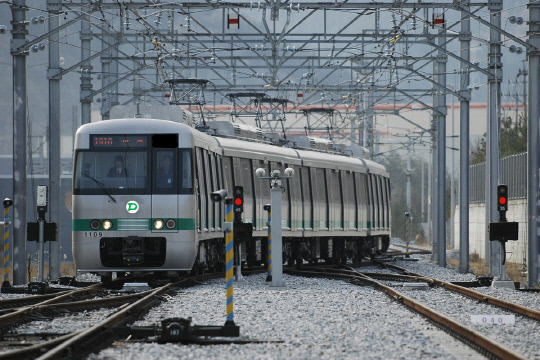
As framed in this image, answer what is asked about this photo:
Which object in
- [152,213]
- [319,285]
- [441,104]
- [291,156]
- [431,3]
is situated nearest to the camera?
[152,213]

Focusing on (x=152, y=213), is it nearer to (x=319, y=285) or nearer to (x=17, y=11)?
(x=319, y=285)

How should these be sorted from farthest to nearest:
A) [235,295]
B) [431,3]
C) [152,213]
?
[431,3]
[152,213]
[235,295]

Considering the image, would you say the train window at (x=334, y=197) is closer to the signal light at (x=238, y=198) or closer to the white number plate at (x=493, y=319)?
the signal light at (x=238, y=198)

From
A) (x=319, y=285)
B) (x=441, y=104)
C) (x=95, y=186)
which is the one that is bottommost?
(x=319, y=285)

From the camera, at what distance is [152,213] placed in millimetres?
21328

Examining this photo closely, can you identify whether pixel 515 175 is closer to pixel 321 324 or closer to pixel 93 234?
pixel 93 234

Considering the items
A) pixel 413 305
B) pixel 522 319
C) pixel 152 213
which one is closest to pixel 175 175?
pixel 152 213

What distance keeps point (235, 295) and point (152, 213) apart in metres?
2.64

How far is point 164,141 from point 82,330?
9243mm

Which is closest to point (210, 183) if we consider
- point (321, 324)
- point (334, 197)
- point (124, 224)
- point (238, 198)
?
point (238, 198)

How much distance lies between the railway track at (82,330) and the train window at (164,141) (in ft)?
8.13

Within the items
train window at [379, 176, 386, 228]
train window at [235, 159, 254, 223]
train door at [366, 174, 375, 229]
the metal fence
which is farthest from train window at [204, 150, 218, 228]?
the metal fence

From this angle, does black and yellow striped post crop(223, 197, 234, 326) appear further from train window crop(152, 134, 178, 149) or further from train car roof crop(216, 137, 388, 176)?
train car roof crop(216, 137, 388, 176)

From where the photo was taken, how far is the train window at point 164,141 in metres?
21.8
